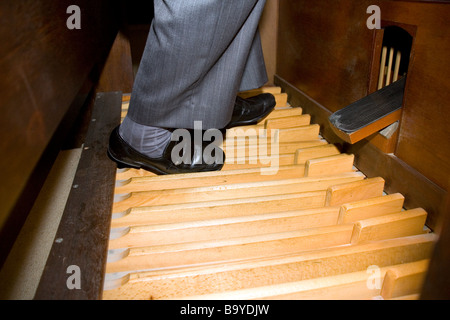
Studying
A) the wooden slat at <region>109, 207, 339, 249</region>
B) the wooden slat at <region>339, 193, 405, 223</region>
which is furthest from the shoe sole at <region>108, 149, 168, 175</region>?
the wooden slat at <region>339, 193, 405, 223</region>

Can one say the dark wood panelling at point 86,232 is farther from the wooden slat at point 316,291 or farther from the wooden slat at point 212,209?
the wooden slat at point 316,291

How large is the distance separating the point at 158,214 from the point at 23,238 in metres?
0.40

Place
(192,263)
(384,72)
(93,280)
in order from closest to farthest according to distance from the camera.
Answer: (93,280), (192,263), (384,72)

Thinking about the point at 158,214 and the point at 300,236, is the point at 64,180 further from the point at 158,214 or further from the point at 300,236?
the point at 300,236

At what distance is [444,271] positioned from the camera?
491 millimetres

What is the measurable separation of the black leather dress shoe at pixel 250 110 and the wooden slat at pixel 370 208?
1.79 ft

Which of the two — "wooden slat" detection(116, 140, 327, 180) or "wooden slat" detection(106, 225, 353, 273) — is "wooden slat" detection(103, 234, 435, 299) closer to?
"wooden slat" detection(106, 225, 353, 273)

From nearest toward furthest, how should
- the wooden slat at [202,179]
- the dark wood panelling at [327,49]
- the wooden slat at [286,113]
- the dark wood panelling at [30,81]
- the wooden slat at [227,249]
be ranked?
the dark wood panelling at [30,81], the wooden slat at [227,249], the wooden slat at [202,179], the dark wood panelling at [327,49], the wooden slat at [286,113]

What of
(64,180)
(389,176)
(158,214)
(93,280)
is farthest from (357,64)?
(64,180)

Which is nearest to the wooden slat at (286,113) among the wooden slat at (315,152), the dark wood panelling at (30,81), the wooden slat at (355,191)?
the wooden slat at (315,152)

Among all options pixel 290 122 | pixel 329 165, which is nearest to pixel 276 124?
Answer: pixel 290 122

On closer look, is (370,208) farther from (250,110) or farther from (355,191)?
(250,110)

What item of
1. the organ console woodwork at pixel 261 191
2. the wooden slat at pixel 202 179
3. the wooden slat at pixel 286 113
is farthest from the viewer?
the wooden slat at pixel 286 113

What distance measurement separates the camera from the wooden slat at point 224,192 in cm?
86
